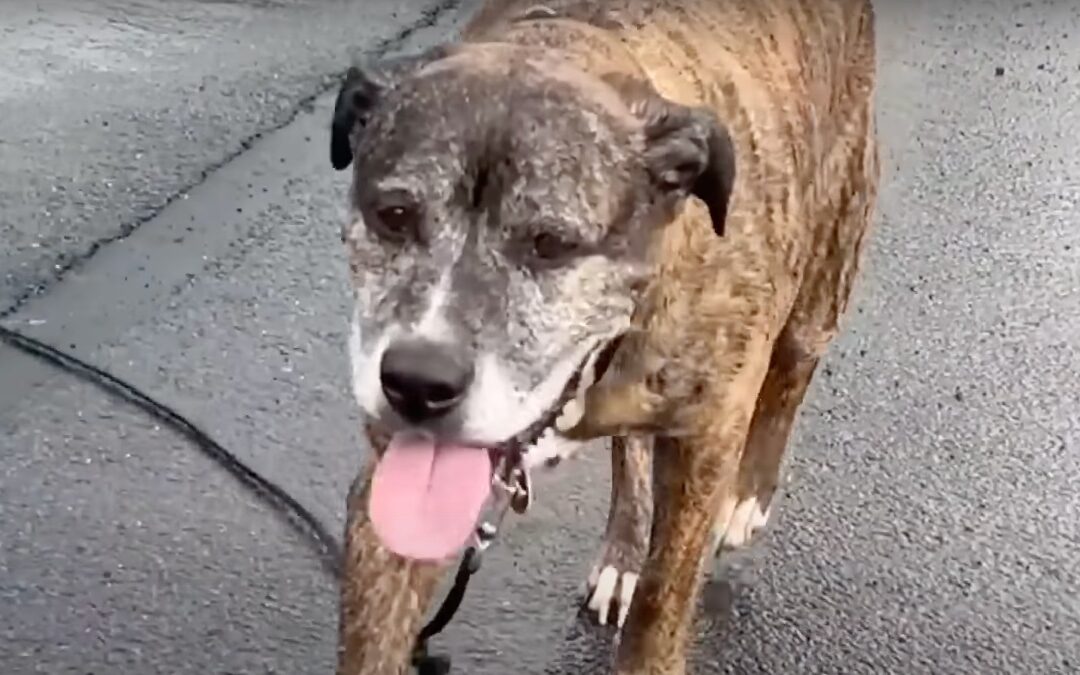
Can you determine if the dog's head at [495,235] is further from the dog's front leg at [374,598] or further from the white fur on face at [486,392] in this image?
the dog's front leg at [374,598]

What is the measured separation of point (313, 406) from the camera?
8.56ft

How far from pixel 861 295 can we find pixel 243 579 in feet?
4.43

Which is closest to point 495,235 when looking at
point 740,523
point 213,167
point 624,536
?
point 624,536

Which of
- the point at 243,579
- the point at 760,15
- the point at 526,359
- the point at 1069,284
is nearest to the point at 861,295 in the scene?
the point at 1069,284

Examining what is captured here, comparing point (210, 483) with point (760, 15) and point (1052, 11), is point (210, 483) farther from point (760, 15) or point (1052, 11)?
point (1052, 11)

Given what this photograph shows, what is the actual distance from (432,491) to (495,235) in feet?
0.82

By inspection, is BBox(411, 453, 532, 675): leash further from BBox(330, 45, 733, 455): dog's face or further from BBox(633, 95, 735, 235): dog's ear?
BBox(633, 95, 735, 235): dog's ear

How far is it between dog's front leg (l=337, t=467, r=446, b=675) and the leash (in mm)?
33

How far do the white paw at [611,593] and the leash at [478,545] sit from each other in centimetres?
25

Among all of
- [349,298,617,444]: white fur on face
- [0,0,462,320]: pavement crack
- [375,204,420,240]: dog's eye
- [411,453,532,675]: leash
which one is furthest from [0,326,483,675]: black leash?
[375,204,420,240]: dog's eye

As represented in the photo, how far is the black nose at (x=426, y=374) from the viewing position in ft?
4.75

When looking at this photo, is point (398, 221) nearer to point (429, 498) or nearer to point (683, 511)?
point (429, 498)

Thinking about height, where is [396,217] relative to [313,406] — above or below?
above

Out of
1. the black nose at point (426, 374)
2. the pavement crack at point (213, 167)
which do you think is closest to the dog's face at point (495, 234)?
the black nose at point (426, 374)
